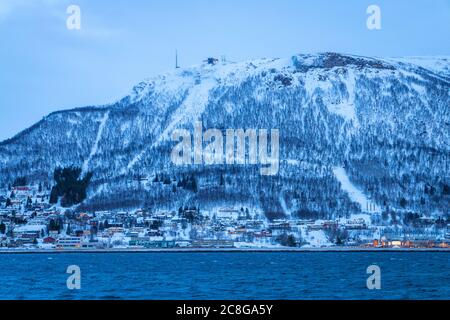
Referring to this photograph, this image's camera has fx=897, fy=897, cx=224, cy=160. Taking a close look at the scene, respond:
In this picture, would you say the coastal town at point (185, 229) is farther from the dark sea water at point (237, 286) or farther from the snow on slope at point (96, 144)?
the dark sea water at point (237, 286)

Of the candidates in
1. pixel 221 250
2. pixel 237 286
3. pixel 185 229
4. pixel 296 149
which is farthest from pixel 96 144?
pixel 237 286

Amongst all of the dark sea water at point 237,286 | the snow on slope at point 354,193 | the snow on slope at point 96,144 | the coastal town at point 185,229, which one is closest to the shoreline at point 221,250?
the coastal town at point 185,229

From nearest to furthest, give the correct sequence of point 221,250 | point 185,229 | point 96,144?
point 221,250, point 185,229, point 96,144

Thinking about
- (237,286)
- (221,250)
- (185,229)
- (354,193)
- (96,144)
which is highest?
(96,144)

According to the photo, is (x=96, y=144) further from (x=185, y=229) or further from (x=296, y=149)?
Answer: (x=296, y=149)

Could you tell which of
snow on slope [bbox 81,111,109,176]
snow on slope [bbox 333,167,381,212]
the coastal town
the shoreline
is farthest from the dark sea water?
snow on slope [bbox 81,111,109,176]
